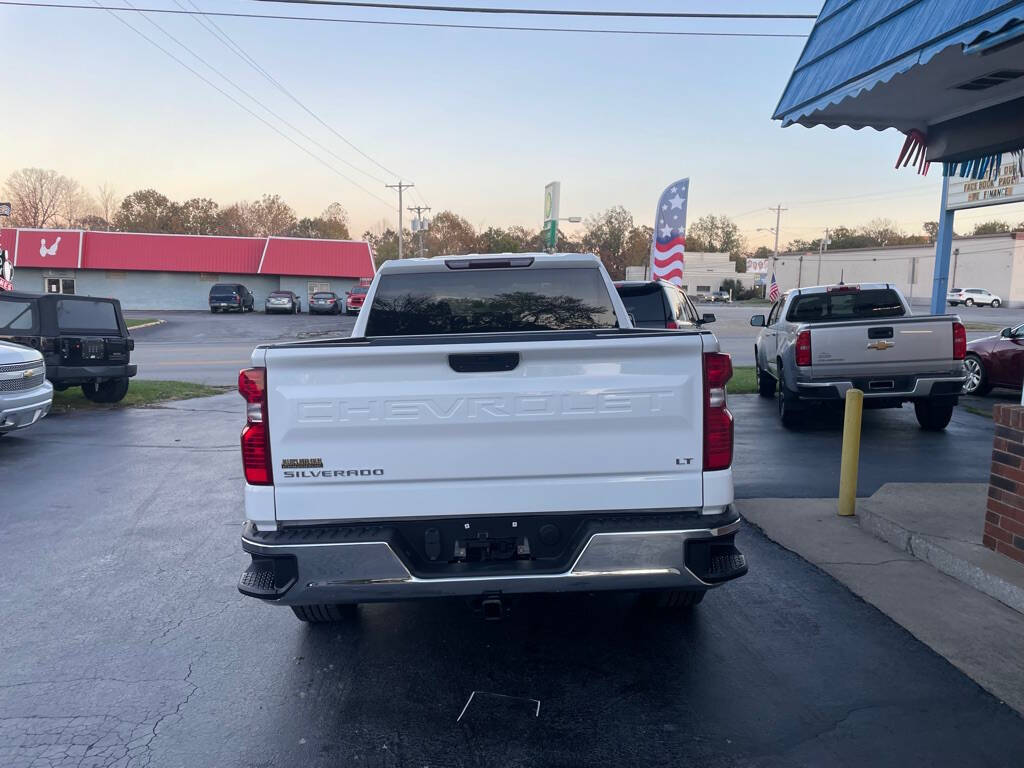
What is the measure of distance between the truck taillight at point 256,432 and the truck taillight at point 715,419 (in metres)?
1.94

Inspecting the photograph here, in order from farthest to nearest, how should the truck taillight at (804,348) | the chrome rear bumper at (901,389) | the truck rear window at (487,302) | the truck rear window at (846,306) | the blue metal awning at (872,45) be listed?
the truck rear window at (846,306)
the truck taillight at (804,348)
the chrome rear bumper at (901,389)
the truck rear window at (487,302)
the blue metal awning at (872,45)

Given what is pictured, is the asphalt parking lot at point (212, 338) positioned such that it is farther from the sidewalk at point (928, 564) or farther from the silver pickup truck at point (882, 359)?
the sidewalk at point (928, 564)

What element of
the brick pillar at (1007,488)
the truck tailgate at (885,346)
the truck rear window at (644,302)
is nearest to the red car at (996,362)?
the truck tailgate at (885,346)

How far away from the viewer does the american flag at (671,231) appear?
18344 millimetres

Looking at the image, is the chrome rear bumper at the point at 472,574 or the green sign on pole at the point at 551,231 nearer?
the chrome rear bumper at the point at 472,574

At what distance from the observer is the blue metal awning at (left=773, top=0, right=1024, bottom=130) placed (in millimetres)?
4629

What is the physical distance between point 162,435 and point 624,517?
961 centimetres

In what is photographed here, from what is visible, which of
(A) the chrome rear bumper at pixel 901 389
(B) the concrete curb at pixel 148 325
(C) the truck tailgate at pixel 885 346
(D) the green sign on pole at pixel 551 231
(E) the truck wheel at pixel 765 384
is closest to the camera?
(C) the truck tailgate at pixel 885 346

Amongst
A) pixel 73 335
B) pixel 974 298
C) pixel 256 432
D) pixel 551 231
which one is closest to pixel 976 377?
pixel 256 432

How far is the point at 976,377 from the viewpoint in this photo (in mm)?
13836

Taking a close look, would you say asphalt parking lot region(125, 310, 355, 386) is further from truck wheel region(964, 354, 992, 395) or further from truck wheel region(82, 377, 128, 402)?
truck wheel region(964, 354, 992, 395)

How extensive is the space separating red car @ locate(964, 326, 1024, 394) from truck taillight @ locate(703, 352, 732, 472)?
11444 millimetres

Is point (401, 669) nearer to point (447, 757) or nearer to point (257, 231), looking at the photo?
point (447, 757)

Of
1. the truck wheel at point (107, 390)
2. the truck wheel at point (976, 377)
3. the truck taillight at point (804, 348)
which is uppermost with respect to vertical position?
the truck taillight at point (804, 348)
